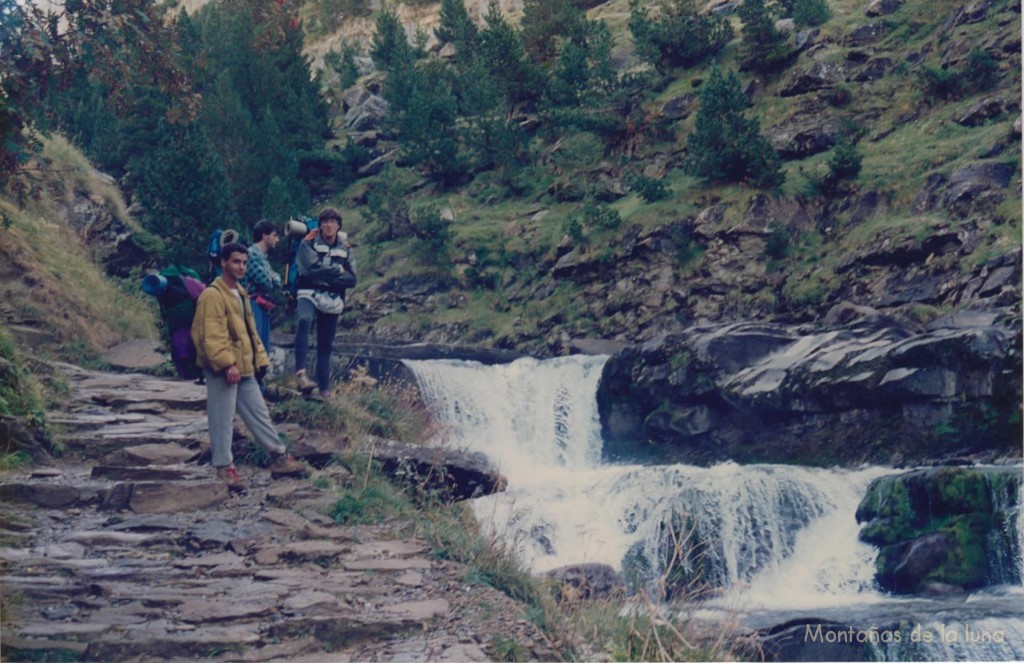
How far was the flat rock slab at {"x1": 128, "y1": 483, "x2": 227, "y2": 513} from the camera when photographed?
283 inches

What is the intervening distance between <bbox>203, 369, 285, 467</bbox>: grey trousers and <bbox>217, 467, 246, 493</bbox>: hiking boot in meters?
0.05

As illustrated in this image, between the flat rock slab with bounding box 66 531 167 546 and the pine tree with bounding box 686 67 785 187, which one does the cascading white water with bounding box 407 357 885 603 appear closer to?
the flat rock slab with bounding box 66 531 167 546

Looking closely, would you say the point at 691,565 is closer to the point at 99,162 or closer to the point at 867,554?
the point at 867,554

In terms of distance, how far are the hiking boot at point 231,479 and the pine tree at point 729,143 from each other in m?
20.9

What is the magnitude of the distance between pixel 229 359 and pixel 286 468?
1.28 m

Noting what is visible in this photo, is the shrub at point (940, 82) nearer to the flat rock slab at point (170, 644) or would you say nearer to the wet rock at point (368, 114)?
the wet rock at point (368, 114)

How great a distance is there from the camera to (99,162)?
101 ft

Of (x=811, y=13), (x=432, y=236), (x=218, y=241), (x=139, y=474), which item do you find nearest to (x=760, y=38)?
(x=811, y=13)

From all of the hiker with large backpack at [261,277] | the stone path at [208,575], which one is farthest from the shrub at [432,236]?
the stone path at [208,575]

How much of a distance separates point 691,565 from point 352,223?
24.9m

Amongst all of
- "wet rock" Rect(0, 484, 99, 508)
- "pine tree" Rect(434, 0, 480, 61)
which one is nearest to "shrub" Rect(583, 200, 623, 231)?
"pine tree" Rect(434, 0, 480, 61)

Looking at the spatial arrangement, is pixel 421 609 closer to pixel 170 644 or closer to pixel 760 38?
pixel 170 644

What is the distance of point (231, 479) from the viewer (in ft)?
25.3

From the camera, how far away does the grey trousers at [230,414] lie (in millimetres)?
→ 7543
